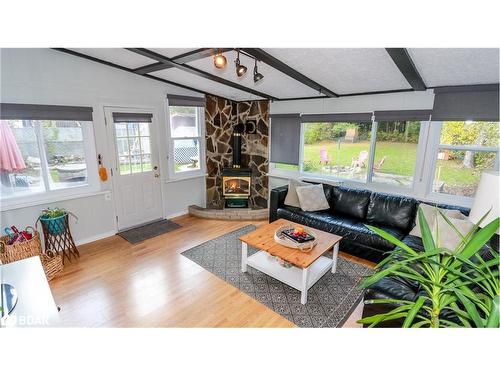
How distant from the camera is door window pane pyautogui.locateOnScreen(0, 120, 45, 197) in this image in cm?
297

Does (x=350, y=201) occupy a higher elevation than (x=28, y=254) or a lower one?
higher

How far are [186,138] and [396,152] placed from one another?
3569 millimetres

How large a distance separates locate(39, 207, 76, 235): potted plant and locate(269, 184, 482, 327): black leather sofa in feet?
9.72

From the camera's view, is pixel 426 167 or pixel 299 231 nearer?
pixel 299 231

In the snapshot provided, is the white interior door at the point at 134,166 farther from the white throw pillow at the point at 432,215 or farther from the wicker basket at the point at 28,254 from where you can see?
the white throw pillow at the point at 432,215

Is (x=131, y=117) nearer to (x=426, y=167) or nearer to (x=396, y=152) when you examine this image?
(x=396, y=152)

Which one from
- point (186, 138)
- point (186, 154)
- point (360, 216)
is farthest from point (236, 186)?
point (360, 216)

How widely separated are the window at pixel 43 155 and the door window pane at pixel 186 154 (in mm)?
1456

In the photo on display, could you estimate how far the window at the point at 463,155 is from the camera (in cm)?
310

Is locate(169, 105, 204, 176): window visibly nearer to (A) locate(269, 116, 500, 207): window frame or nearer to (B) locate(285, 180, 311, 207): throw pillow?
(B) locate(285, 180, 311, 207): throw pillow

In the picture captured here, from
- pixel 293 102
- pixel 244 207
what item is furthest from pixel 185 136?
pixel 293 102

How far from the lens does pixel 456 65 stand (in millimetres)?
2473

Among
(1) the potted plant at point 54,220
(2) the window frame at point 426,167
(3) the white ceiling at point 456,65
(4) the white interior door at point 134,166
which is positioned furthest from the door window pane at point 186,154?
(3) the white ceiling at point 456,65
